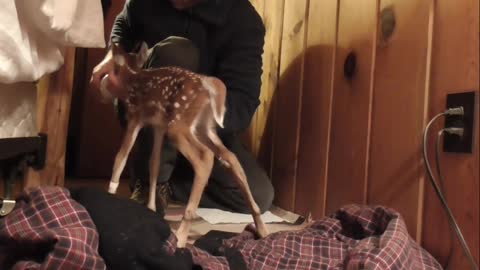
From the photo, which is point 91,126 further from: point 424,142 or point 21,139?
point 424,142

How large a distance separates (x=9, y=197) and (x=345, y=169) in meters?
0.63

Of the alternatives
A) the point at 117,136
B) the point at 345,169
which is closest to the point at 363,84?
the point at 345,169

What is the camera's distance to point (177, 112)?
650mm

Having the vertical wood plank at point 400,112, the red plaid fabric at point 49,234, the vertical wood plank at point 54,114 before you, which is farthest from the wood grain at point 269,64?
the red plaid fabric at point 49,234

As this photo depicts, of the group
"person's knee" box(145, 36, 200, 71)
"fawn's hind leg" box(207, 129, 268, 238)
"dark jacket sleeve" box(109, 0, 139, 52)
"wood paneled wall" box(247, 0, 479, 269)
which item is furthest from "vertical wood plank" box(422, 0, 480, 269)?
"dark jacket sleeve" box(109, 0, 139, 52)

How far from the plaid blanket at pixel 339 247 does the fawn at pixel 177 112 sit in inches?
3.6

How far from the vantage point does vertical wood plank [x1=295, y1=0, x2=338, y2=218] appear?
3.13 ft

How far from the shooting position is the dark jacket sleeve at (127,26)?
2.54 ft

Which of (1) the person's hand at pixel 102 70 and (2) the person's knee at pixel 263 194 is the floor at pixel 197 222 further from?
(1) the person's hand at pixel 102 70

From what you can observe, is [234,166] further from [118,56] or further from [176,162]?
[118,56]

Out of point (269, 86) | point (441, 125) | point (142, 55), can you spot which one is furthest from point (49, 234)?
point (269, 86)

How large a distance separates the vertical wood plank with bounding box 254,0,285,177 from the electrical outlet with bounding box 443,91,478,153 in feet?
1.77

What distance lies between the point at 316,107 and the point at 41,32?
569 millimetres

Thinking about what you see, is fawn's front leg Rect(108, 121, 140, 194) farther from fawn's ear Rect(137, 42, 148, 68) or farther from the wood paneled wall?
the wood paneled wall
